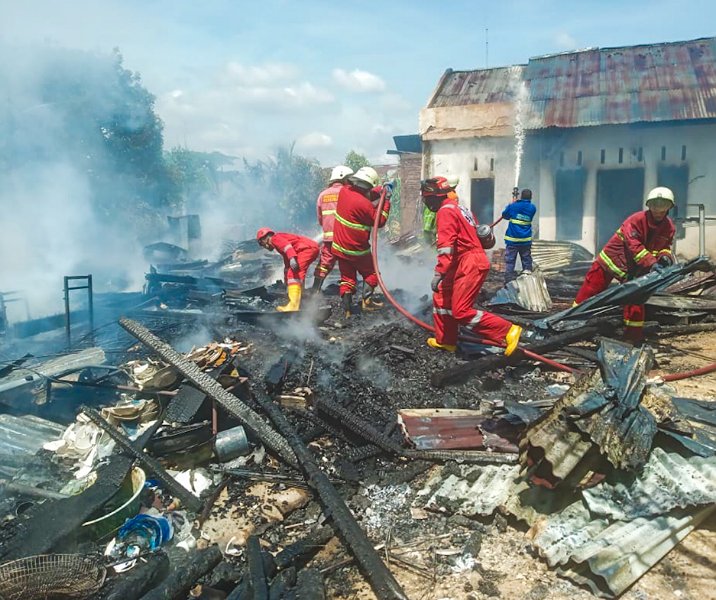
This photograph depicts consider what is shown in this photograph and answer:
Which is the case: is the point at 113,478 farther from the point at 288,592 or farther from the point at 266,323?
the point at 266,323

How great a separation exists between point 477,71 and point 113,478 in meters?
17.4

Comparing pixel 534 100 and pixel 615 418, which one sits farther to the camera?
pixel 534 100

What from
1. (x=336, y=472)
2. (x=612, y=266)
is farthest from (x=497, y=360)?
(x=336, y=472)

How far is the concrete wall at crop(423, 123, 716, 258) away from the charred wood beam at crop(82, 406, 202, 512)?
530 inches

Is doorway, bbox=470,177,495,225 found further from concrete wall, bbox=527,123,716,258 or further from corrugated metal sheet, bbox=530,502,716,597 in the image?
corrugated metal sheet, bbox=530,502,716,597

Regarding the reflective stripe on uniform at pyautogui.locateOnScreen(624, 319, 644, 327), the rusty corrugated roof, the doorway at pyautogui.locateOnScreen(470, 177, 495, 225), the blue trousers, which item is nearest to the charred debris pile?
the reflective stripe on uniform at pyautogui.locateOnScreen(624, 319, 644, 327)

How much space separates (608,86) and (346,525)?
15.7 meters

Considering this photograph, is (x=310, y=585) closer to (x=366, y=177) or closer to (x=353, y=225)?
(x=353, y=225)

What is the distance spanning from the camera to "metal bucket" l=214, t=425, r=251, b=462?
397 centimetres

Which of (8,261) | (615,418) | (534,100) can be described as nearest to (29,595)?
(615,418)

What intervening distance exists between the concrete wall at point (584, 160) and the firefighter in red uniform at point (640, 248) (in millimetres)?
9099

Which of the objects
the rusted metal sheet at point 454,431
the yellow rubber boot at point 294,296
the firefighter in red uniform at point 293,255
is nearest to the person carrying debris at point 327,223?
the firefighter in red uniform at point 293,255

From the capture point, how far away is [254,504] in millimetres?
3533

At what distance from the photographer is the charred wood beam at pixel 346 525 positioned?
8.58 ft
